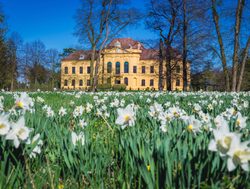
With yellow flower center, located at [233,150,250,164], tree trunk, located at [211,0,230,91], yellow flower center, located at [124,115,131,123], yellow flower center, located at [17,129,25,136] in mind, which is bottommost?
yellow flower center, located at [233,150,250,164]

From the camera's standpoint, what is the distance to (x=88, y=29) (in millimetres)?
25094

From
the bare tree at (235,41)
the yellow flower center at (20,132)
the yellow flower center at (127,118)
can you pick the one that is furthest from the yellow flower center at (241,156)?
the bare tree at (235,41)

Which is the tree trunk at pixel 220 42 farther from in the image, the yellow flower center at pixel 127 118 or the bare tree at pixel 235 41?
the yellow flower center at pixel 127 118

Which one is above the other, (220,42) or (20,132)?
(220,42)

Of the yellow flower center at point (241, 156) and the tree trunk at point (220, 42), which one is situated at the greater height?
the tree trunk at point (220, 42)

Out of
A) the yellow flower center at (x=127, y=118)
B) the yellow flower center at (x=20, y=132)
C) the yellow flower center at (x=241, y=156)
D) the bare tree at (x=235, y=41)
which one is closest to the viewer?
the yellow flower center at (x=241, y=156)

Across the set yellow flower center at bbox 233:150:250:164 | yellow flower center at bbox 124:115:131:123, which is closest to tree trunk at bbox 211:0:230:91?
yellow flower center at bbox 124:115:131:123

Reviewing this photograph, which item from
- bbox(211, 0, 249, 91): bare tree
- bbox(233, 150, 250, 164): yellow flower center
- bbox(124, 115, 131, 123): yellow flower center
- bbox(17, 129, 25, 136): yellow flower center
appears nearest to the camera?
bbox(233, 150, 250, 164): yellow flower center

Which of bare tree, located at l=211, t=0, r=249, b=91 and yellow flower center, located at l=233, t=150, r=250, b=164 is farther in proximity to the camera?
bare tree, located at l=211, t=0, r=249, b=91

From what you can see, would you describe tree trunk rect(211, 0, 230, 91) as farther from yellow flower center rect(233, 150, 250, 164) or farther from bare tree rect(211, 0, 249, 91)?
yellow flower center rect(233, 150, 250, 164)

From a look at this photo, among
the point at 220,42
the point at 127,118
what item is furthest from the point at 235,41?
the point at 127,118

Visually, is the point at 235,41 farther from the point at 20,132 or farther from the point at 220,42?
the point at 20,132

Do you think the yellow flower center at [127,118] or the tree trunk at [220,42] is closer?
the yellow flower center at [127,118]

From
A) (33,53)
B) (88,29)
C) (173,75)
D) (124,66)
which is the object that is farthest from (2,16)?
(124,66)
